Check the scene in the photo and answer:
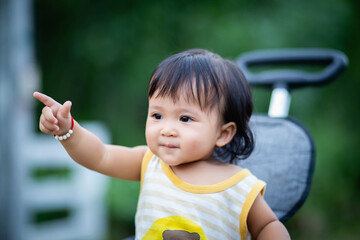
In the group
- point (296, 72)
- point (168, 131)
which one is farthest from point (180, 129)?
point (296, 72)

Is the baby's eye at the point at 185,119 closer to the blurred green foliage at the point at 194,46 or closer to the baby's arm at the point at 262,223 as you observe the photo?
the baby's arm at the point at 262,223

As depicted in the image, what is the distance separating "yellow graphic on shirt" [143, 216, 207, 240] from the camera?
3.17 feet

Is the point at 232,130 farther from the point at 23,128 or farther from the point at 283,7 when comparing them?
the point at 283,7

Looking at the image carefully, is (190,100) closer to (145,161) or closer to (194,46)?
(145,161)

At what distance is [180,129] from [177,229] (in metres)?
0.24

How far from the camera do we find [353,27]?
3924 millimetres

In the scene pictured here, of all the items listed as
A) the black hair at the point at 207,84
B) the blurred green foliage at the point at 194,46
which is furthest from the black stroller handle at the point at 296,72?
the blurred green foliage at the point at 194,46

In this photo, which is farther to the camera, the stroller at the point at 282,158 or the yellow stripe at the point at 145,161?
the stroller at the point at 282,158

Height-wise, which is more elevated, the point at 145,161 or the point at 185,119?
the point at 185,119

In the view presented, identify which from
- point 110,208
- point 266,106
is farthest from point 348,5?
point 110,208

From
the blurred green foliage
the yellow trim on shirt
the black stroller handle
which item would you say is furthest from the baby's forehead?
the blurred green foliage

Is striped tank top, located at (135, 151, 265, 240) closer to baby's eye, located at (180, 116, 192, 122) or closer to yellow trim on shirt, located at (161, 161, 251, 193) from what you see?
yellow trim on shirt, located at (161, 161, 251, 193)

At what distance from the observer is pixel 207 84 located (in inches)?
38.4

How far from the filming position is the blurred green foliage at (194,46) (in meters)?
3.81
